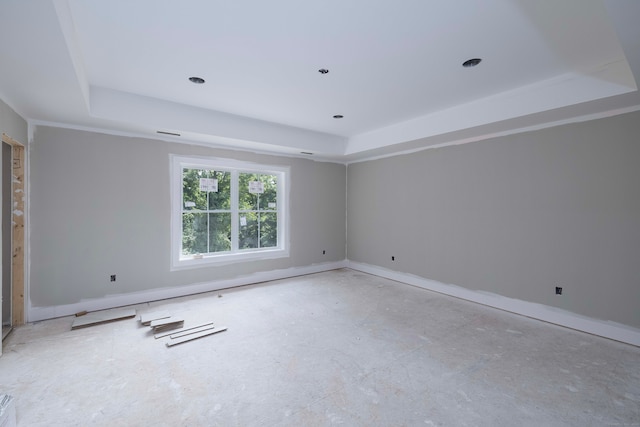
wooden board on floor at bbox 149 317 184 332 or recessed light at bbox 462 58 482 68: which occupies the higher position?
recessed light at bbox 462 58 482 68

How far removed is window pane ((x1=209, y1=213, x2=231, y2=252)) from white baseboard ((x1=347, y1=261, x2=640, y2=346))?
3.05 m

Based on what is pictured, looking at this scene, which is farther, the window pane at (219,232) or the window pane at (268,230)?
the window pane at (268,230)

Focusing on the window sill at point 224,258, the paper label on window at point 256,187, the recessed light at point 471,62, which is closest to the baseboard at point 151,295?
the window sill at point 224,258

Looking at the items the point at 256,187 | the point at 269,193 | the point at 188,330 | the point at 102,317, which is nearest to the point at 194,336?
the point at 188,330

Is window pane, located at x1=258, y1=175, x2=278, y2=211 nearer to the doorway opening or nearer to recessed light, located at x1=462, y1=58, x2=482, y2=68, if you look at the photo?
the doorway opening

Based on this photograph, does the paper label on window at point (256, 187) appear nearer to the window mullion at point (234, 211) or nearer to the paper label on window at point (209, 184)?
the window mullion at point (234, 211)

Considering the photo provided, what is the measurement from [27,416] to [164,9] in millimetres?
2751

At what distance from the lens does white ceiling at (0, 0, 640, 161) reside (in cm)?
182

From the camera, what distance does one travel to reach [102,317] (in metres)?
3.36

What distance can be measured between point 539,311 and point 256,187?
14.4ft

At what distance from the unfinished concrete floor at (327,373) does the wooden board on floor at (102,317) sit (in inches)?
5.6

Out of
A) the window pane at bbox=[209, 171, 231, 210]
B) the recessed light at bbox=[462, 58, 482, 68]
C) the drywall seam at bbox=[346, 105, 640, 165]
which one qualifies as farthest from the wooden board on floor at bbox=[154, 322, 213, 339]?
the drywall seam at bbox=[346, 105, 640, 165]

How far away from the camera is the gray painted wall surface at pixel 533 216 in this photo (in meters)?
2.91

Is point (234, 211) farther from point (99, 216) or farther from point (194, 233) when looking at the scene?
point (99, 216)
